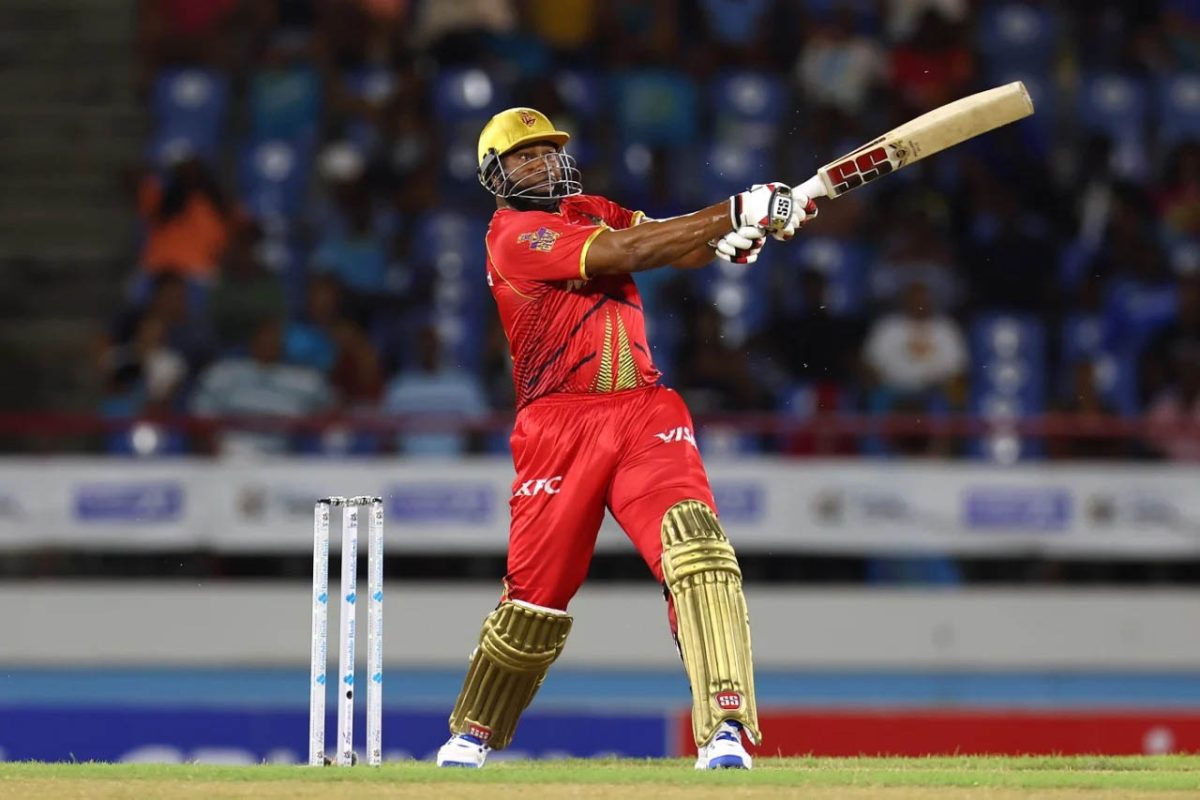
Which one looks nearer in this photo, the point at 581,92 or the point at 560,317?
the point at 560,317

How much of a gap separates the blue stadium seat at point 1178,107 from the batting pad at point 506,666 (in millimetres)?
9603

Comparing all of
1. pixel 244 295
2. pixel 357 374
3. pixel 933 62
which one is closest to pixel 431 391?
pixel 357 374

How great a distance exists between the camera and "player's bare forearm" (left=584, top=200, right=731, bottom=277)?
6500mm

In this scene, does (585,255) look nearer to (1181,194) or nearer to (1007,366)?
(1007,366)

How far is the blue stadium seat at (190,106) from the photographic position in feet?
49.7

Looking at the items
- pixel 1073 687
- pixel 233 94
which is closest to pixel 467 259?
pixel 233 94

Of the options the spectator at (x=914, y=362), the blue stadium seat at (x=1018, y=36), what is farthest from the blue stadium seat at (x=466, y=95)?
the blue stadium seat at (x=1018, y=36)

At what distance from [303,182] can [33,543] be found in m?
3.65

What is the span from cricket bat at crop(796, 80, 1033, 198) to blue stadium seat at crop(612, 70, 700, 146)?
25.7 ft

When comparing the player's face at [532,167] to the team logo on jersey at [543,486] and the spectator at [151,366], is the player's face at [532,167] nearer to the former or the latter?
the team logo on jersey at [543,486]

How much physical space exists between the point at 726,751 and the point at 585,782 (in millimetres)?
455

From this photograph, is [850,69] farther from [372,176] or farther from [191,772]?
[191,772]

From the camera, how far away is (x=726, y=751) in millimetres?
6371

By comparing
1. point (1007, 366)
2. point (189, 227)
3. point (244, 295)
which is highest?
point (189, 227)
